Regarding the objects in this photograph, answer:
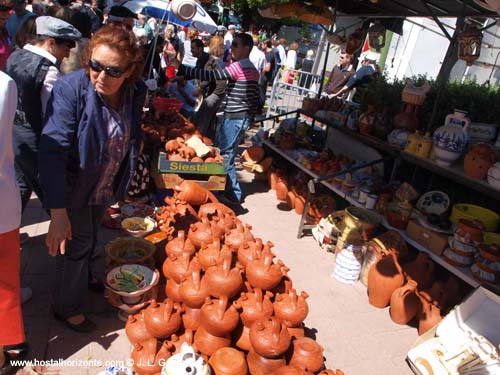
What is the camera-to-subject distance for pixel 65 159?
1930 mm

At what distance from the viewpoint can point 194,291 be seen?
225 centimetres

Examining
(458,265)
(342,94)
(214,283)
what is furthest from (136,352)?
(342,94)

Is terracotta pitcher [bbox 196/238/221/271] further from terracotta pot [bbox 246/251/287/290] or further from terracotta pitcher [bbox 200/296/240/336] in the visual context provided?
terracotta pitcher [bbox 200/296/240/336]

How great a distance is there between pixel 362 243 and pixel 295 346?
Result: 1.72 m

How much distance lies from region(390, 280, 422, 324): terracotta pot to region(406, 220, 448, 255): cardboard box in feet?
1.25

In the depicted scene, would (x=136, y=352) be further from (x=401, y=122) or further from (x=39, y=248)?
(x=401, y=122)

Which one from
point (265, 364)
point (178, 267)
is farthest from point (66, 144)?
point (265, 364)

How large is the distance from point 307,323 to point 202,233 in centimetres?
107

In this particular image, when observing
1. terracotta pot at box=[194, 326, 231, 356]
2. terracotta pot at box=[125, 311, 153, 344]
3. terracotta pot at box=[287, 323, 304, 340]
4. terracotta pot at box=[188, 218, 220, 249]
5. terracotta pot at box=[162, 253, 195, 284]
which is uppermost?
terracotta pot at box=[188, 218, 220, 249]

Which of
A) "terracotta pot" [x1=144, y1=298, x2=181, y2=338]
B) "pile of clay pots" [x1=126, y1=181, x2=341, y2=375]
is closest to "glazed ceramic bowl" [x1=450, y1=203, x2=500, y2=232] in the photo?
"pile of clay pots" [x1=126, y1=181, x2=341, y2=375]

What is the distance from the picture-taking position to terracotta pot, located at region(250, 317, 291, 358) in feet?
6.45

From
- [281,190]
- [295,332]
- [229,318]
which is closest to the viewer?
[229,318]

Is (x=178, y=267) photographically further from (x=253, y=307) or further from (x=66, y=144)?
(x=66, y=144)

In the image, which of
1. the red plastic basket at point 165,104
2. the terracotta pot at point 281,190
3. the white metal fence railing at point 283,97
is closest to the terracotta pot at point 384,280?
the terracotta pot at point 281,190
